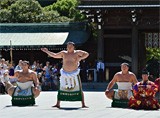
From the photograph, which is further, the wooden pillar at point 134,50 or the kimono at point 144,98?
the wooden pillar at point 134,50

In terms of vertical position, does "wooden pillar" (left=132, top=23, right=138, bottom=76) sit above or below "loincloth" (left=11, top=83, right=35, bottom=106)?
above

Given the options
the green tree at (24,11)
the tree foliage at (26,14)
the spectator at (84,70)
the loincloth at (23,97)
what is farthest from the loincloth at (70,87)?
the green tree at (24,11)

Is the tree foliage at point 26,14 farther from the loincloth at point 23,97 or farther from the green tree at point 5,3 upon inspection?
the loincloth at point 23,97

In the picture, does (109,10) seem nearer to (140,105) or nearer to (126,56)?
(126,56)

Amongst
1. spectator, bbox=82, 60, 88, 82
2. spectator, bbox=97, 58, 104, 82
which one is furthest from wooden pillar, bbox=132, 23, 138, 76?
spectator, bbox=82, 60, 88, 82

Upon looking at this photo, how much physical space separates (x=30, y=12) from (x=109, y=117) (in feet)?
91.8

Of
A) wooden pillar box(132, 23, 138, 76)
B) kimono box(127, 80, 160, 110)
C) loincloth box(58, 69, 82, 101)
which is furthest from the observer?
wooden pillar box(132, 23, 138, 76)

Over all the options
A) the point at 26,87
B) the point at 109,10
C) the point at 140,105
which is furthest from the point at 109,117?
the point at 109,10

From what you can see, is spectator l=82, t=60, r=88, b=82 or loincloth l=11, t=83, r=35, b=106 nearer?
loincloth l=11, t=83, r=35, b=106

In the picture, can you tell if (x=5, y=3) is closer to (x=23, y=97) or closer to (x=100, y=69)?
(x=100, y=69)

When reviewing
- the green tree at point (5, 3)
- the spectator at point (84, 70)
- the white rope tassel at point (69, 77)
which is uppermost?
the green tree at point (5, 3)

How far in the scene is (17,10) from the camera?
34.6 meters

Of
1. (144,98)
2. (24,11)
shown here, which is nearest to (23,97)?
(144,98)

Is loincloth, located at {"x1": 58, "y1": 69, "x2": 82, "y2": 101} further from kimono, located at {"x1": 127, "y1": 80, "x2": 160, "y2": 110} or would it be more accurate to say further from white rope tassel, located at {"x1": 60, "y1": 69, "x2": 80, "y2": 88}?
kimono, located at {"x1": 127, "y1": 80, "x2": 160, "y2": 110}
